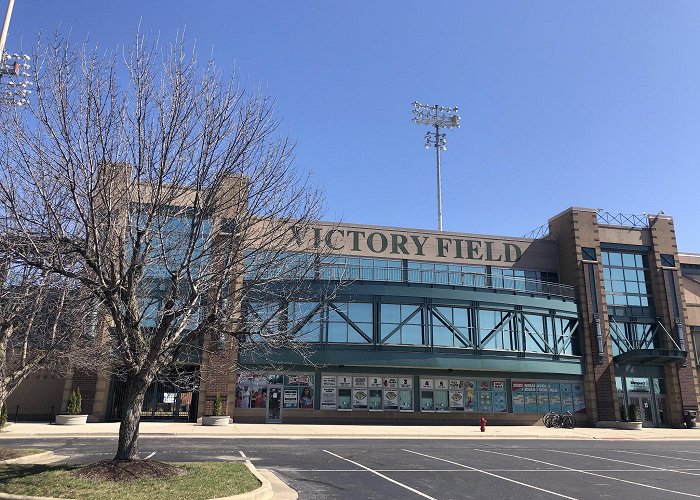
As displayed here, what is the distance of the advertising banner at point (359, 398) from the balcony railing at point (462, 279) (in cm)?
670

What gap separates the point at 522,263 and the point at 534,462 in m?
22.5

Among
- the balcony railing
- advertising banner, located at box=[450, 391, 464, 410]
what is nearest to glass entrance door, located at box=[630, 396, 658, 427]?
the balcony railing

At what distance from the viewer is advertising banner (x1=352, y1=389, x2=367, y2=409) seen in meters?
31.3

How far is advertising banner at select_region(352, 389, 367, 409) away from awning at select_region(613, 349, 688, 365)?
17.0 metres

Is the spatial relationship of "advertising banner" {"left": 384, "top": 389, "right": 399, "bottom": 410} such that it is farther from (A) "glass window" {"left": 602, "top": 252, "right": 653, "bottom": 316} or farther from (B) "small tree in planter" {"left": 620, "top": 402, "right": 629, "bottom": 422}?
(A) "glass window" {"left": 602, "top": 252, "right": 653, "bottom": 316}

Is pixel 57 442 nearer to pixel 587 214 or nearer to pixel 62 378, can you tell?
pixel 62 378

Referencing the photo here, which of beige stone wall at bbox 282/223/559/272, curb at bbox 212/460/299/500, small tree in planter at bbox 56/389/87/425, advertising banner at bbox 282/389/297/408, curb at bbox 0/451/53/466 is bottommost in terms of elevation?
curb at bbox 212/460/299/500

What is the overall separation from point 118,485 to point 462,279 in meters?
27.7

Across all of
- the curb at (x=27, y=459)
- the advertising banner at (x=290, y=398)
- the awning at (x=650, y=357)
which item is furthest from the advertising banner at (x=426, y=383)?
the curb at (x=27, y=459)

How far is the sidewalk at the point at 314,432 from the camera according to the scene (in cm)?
2216

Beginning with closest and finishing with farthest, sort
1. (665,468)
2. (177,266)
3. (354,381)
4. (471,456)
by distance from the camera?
(177,266)
(665,468)
(471,456)
(354,381)

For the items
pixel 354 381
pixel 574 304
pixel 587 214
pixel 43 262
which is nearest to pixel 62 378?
pixel 354 381

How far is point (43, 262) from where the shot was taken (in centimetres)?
1014

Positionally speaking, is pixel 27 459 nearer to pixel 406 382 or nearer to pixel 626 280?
pixel 406 382
